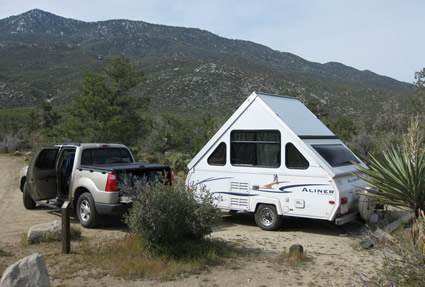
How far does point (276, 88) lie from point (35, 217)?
51.5 m

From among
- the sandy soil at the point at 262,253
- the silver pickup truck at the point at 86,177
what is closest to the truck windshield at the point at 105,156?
the silver pickup truck at the point at 86,177

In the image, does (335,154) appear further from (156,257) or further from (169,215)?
(156,257)

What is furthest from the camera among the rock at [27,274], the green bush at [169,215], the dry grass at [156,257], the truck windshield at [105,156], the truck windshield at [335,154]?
the truck windshield at [105,156]

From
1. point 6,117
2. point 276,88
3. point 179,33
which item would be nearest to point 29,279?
point 6,117

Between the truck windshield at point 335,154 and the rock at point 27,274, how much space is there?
585 cm

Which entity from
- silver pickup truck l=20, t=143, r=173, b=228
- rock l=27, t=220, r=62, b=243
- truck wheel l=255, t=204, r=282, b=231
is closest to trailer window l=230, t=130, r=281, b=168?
truck wheel l=255, t=204, r=282, b=231

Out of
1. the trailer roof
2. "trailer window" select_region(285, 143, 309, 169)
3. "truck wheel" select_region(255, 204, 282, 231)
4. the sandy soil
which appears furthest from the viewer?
the trailer roof

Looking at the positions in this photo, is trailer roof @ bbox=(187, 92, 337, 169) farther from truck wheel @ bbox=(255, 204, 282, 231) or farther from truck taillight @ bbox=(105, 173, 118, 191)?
truck taillight @ bbox=(105, 173, 118, 191)

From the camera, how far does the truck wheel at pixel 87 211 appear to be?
27.7 feet

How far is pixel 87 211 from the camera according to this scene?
8664 mm

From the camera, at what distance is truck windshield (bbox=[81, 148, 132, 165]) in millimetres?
9414

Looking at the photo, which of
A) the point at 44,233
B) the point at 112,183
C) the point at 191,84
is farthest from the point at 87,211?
the point at 191,84

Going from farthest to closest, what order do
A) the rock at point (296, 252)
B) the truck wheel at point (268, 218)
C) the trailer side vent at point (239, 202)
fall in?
the trailer side vent at point (239, 202) < the truck wheel at point (268, 218) < the rock at point (296, 252)

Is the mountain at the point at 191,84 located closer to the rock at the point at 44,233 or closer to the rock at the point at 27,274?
the rock at the point at 44,233
